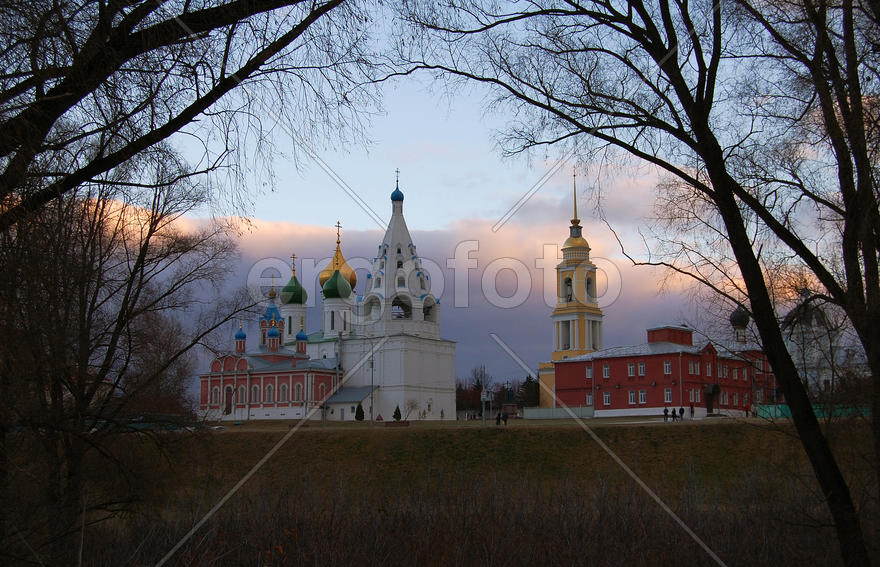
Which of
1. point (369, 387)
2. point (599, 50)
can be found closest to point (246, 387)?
point (369, 387)

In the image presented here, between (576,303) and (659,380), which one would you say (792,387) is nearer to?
(659,380)

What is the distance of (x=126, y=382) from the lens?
15.8 m

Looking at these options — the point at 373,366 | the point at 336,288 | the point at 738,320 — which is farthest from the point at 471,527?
the point at 336,288

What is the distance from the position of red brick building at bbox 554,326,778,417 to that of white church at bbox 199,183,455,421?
59.0 ft

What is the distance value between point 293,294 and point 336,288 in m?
5.85

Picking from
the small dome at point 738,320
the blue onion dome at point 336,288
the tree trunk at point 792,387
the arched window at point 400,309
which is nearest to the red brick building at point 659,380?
the arched window at point 400,309

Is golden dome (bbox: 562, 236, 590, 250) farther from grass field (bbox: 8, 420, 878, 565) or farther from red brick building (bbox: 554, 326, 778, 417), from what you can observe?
grass field (bbox: 8, 420, 878, 565)

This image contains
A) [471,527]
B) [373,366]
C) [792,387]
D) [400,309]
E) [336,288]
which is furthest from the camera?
[336,288]

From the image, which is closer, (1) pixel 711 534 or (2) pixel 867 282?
(2) pixel 867 282

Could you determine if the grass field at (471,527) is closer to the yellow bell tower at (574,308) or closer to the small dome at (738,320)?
the small dome at (738,320)

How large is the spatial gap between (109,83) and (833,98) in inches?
277

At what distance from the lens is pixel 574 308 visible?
236ft

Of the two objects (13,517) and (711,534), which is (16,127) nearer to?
(13,517)

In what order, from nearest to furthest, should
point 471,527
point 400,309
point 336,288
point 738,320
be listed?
point 738,320, point 471,527, point 400,309, point 336,288
